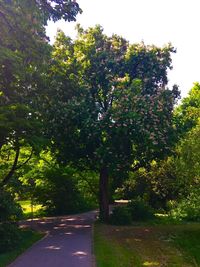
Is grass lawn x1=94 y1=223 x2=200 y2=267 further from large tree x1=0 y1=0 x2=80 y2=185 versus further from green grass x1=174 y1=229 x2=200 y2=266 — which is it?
large tree x1=0 y1=0 x2=80 y2=185

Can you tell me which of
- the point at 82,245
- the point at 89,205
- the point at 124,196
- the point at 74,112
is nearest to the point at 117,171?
the point at 74,112

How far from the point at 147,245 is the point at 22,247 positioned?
617cm

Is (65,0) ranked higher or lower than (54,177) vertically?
higher

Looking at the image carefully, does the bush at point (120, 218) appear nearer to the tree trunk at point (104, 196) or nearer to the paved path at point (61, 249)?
the tree trunk at point (104, 196)

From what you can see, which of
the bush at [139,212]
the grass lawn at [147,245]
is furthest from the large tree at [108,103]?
the grass lawn at [147,245]

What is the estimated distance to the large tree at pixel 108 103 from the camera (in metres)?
25.0

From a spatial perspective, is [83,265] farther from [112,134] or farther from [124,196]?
[124,196]

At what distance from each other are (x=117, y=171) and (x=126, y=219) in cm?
347

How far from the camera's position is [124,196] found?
4844 cm

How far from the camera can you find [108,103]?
2698 cm

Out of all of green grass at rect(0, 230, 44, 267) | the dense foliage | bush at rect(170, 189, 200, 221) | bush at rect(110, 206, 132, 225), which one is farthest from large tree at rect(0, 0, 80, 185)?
bush at rect(170, 189, 200, 221)

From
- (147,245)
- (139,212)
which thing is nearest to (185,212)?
(139,212)

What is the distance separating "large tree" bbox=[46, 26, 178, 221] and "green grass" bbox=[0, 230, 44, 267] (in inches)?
248

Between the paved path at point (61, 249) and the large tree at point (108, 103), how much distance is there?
4.56m
